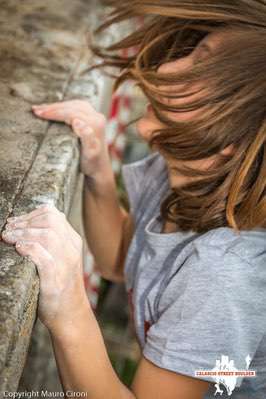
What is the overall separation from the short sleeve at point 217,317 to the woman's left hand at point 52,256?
258 millimetres

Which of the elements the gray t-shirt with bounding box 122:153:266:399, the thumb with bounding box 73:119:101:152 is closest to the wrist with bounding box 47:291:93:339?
the gray t-shirt with bounding box 122:153:266:399

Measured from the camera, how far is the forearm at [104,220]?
2004 millimetres

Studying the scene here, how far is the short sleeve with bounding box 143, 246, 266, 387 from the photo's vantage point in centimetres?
141

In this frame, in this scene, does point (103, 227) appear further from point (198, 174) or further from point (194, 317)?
point (194, 317)

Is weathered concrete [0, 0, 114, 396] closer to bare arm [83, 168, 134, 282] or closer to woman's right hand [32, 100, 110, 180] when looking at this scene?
A: woman's right hand [32, 100, 110, 180]

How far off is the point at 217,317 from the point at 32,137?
658 mm

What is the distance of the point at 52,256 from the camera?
1.23 meters

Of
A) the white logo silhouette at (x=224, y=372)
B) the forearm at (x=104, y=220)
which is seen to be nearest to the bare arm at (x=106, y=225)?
the forearm at (x=104, y=220)

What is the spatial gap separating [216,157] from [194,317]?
16.3 inches

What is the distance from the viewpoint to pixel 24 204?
1352 millimetres

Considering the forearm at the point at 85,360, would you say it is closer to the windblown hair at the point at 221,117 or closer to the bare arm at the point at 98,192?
the windblown hair at the point at 221,117

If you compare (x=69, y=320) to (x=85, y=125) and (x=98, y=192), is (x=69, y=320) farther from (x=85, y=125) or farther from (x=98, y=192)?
(x=98, y=192)

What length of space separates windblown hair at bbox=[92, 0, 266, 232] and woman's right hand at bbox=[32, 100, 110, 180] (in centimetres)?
18

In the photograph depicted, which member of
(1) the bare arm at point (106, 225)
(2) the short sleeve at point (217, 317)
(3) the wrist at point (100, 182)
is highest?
(2) the short sleeve at point (217, 317)
